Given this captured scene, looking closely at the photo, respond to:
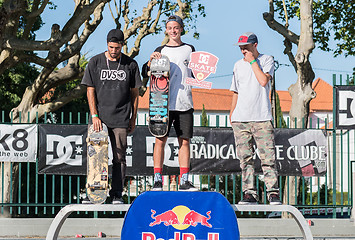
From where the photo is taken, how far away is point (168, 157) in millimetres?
10539

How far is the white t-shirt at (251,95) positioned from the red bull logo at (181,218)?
4.75ft

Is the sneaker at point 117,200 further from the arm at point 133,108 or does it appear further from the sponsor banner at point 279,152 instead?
the sponsor banner at point 279,152

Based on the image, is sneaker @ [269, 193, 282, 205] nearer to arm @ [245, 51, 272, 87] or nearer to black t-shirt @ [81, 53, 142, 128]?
Answer: arm @ [245, 51, 272, 87]

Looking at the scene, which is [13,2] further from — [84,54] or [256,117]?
[84,54]

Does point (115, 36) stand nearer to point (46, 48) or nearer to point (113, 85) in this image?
point (113, 85)

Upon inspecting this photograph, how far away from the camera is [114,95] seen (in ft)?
18.1

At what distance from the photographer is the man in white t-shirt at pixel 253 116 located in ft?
18.1

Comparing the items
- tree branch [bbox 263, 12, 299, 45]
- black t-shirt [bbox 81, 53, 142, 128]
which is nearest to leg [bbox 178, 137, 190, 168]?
black t-shirt [bbox 81, 53, 142, 128]

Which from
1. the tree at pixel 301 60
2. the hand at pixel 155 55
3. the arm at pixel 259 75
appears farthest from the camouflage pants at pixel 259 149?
the tree at pixel 301 60

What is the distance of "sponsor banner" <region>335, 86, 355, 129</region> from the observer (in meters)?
10.9

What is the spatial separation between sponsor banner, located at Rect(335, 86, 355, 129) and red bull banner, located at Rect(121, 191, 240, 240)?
7.10 m

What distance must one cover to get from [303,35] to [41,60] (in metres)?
6.62

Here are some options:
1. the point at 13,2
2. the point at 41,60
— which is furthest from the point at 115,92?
the point at 41,60

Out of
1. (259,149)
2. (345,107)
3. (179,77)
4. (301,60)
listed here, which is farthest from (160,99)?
(301,60)
